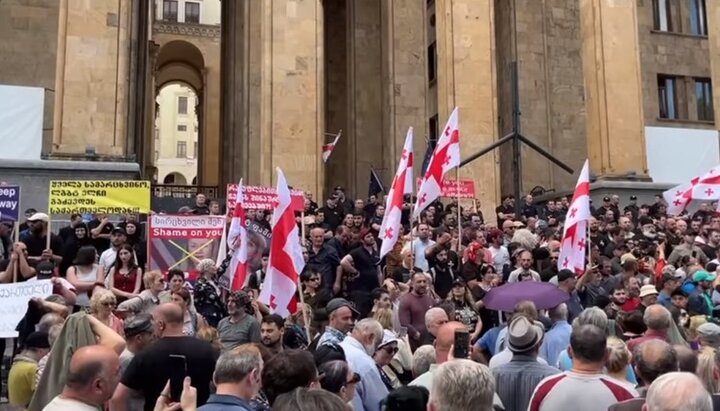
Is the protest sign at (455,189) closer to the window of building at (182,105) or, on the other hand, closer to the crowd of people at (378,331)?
the crowd of people at (378,331)

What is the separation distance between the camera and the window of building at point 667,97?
31.9 m

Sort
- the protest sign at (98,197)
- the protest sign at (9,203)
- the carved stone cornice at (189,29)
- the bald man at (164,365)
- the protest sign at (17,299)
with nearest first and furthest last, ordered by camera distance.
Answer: the bald man at (164,365) < the protest sign at (17,299) < the protest sign at (9,203) < the protest sign at (98,197) < the carved stone cornice at (189,29)

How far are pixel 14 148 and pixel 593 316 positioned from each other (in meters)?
16.7

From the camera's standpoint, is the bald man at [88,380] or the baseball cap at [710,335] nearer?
the bald man at [88,380]

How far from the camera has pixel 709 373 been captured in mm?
5383

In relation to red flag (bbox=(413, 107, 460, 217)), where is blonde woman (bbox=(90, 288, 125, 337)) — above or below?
below

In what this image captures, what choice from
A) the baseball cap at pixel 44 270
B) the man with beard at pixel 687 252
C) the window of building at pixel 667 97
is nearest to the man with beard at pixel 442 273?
the man with beard at pixel 687 252

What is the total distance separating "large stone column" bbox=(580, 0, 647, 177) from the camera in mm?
22953

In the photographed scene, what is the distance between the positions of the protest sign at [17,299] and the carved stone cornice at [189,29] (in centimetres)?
4245

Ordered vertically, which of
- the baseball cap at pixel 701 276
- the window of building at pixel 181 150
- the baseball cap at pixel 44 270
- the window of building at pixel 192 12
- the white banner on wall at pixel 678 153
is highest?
the window of building at pixel 192 12

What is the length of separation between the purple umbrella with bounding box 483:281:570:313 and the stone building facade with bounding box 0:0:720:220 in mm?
12045

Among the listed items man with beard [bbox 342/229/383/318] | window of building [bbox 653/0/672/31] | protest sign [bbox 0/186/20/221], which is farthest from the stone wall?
window of building [bbox 653/0/672/31]

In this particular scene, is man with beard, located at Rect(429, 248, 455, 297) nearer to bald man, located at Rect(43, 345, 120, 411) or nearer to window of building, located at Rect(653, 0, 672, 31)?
bald man, located at Rect(43, 345, 120, 411)

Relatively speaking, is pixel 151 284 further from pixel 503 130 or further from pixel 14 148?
pixel 503 130
